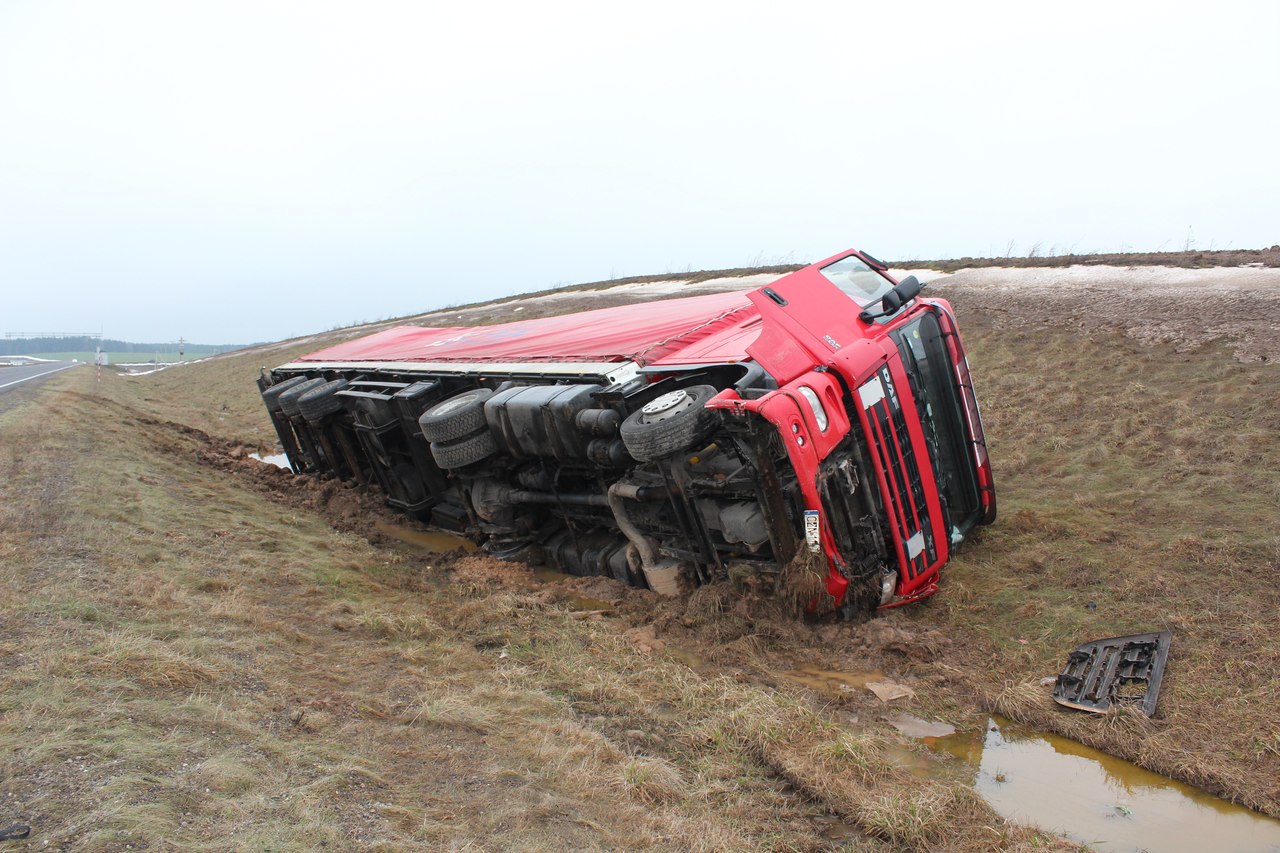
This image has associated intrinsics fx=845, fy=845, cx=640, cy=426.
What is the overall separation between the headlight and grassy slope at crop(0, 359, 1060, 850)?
1539 mm

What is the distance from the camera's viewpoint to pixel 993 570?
6090 millimetres

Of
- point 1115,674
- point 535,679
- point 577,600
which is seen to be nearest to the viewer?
point 1115,674

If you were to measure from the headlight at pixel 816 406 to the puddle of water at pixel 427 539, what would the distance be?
15.0 feet

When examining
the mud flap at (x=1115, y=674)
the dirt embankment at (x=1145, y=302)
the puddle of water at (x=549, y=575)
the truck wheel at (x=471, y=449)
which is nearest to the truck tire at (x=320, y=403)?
the truck wheel at (x=471, y=449)

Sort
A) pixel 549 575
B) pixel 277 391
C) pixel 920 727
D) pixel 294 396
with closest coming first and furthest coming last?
pixel 920 727, pixel 549 575, pixel 294 396, pixel 277 391

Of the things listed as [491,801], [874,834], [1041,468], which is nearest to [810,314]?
[874,834]

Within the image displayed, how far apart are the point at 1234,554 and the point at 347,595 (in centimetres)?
619

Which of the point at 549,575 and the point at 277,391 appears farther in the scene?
the point at 277,391

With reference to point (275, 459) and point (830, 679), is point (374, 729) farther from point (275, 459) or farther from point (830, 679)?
point (275, 459)

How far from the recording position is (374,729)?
3906 millimetres

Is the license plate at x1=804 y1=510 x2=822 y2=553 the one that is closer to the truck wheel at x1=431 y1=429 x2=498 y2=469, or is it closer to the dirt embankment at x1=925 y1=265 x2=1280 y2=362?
the truck wheel at x1=431 y1=429 x2=498 y2=469

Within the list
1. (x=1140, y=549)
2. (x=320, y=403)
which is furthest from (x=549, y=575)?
(x=1140, y=549)

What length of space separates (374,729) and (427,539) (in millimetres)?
5226

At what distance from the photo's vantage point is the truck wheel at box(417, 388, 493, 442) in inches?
277
